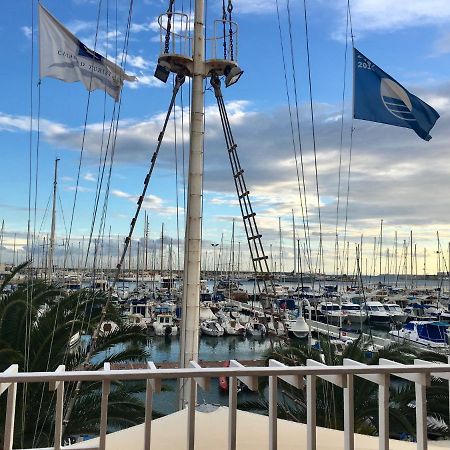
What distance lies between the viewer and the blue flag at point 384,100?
9859mm

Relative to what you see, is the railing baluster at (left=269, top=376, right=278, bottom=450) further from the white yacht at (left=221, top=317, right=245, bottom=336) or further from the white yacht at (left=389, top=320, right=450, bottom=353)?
the white yacht at (left=221, top=317, right=245, bottom=336)

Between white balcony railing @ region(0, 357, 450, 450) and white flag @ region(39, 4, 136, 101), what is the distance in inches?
328

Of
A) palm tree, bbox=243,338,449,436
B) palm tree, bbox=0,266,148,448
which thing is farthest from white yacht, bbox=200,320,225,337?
palm tree, bbox=0,266,148,448

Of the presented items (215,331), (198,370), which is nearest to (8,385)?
(198,370)

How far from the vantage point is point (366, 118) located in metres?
9.76

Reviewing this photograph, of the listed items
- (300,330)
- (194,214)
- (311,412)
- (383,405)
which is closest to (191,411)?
(311,412)

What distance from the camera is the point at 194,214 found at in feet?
28.5

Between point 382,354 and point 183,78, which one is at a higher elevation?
point 183,78

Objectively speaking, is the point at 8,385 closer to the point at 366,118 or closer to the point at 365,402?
the point at 366,118

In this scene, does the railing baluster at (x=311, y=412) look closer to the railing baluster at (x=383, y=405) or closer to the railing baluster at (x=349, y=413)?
the railing baluster at (x=349, y=413)

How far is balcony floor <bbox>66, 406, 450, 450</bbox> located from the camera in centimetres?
414

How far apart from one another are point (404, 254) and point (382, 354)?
6853 cm

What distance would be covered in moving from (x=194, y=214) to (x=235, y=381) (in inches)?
228

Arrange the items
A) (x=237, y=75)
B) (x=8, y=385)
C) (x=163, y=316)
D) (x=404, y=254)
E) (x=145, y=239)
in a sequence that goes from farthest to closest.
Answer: (x=404, y=254)
(x=145, y=239)
(x=163, y=316)
(x=237, y=75)
(x=8, y=385)
